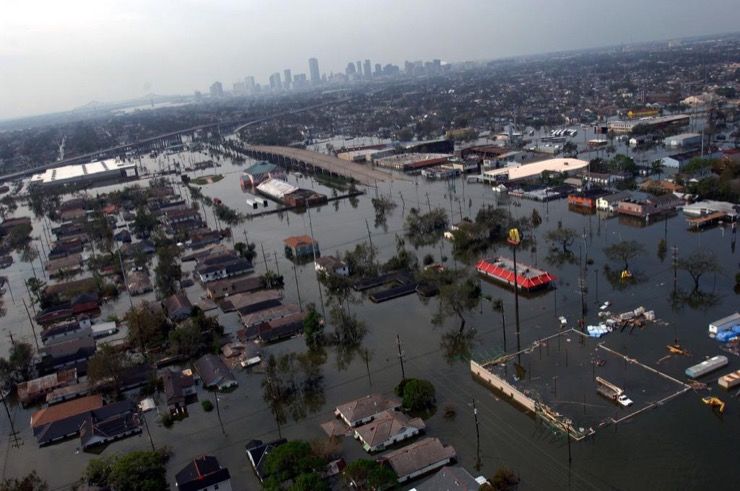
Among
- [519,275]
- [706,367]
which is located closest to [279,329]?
[519,275]

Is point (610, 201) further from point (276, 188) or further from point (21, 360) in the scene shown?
point (21, 360)

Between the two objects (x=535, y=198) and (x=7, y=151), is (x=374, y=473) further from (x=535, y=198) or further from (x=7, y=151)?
(x=7, y=151)

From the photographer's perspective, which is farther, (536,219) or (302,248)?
(536,219)

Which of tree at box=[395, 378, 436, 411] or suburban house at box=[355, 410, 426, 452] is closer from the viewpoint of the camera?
suburban house at box=[355, 410, 426, 452]

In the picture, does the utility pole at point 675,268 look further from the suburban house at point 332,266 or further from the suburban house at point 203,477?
the suburban house at point 203,477

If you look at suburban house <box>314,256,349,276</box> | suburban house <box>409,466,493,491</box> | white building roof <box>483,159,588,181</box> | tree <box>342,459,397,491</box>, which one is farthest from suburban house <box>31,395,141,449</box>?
white building roof <box>483,159,588,181</box>

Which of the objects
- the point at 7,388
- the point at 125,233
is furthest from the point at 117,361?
the point at 125,233

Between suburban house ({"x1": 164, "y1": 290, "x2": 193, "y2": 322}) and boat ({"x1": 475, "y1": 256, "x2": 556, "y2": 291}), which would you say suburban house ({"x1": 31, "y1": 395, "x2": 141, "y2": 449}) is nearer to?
suburban house ({"x1": 164, "y1": 290, "x2": 193, "y2": 322})
